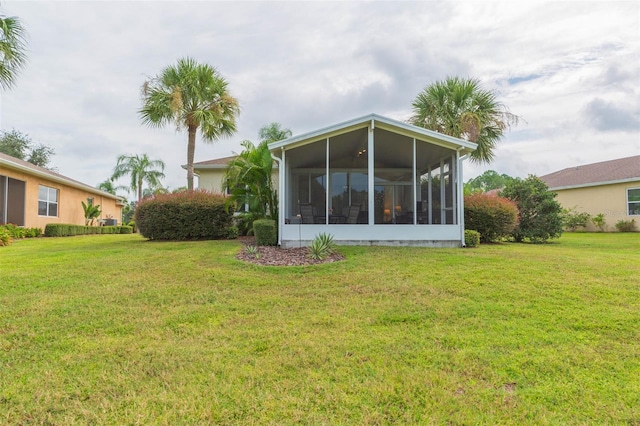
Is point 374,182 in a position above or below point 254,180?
above

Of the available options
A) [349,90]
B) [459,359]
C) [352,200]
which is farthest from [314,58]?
[459,359]

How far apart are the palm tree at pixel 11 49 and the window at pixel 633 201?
1017 inches

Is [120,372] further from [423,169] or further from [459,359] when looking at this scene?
[423,169]

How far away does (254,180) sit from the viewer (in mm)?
10312

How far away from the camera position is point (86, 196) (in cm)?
2030

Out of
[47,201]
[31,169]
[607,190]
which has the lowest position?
[47,201]

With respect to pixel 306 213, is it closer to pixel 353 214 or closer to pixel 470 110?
pixel 353 214

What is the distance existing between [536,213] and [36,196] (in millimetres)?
21584

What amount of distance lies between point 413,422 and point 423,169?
11.0m

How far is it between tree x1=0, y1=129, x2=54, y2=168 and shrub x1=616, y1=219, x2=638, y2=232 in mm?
43556

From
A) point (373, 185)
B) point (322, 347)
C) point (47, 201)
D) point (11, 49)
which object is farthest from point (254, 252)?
point (47, 201)

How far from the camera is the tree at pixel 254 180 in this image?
10.1m

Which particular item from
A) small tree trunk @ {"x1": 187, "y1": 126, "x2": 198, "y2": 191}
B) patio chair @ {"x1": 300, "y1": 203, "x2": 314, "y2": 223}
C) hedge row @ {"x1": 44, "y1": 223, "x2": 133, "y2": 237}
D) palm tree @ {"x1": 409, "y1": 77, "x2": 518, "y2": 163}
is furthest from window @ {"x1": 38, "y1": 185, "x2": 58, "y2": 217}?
palm tree @ {"x1": 409, "y1": 77, "x2": 518, "y2": 163}

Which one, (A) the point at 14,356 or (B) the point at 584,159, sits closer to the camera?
(A) the point at 14,356
